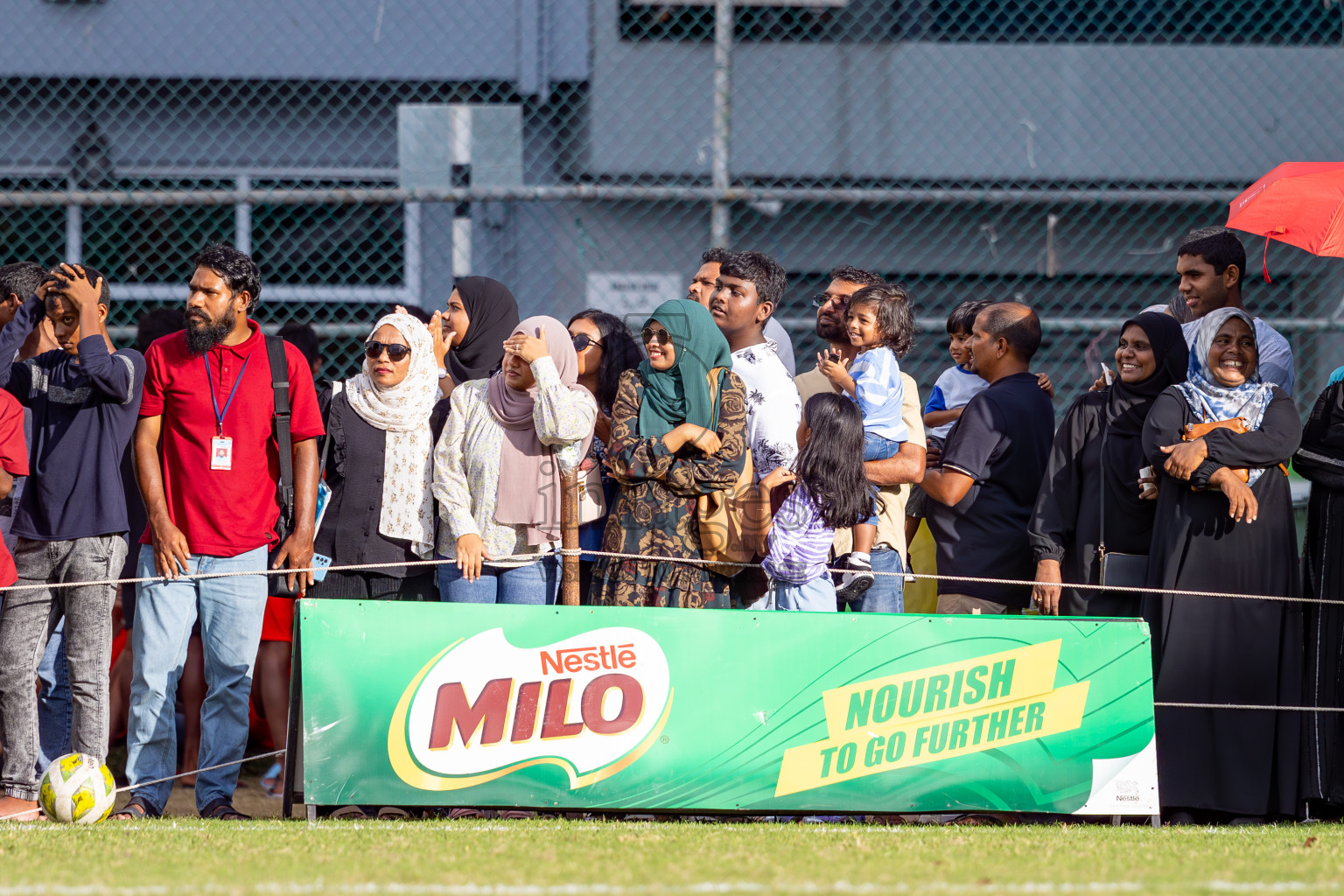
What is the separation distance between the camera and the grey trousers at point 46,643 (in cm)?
486

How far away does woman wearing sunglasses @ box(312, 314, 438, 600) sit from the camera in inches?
202

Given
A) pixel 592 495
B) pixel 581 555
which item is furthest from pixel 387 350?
pixel 581 555

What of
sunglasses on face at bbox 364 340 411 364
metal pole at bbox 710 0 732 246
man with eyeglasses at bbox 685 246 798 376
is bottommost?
sunglasses on face at bbox 364 340 411 364

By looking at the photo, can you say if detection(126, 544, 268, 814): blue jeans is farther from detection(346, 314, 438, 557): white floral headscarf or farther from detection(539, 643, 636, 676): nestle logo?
detection(539, 643, 636, 676): nestle logo

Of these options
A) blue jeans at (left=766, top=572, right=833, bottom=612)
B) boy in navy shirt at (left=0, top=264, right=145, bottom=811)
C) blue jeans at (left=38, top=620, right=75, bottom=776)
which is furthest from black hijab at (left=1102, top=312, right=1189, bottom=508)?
blue jeans at (left=38, top=620, right=75, bottom=776)

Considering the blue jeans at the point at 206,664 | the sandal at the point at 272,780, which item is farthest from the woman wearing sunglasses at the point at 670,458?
→ the sandal at the point at 272,780

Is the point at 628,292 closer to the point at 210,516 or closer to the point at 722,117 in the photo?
the point at 722,117

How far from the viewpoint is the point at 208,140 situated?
31.3ft

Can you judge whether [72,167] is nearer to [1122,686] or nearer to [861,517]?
[861,517]

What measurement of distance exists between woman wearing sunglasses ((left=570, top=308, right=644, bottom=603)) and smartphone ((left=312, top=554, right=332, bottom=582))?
958 mm

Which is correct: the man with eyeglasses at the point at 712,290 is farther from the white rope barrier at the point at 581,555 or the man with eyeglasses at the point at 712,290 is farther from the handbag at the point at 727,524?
the white rope barrier at the point at 581,555

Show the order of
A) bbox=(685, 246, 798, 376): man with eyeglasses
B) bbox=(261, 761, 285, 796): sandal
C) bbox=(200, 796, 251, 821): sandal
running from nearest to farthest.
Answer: bbox=(200, 796, 251, 821): sandal → bbox=(685, 246, 798, 376): man with eyeglasses → bbox=(261, 761, 285, 796): sandal

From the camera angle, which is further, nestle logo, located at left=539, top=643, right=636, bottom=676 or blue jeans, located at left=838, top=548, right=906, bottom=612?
blue jeans, located at left=838, top=548, right=906, bottom=612

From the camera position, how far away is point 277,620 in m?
6.14
